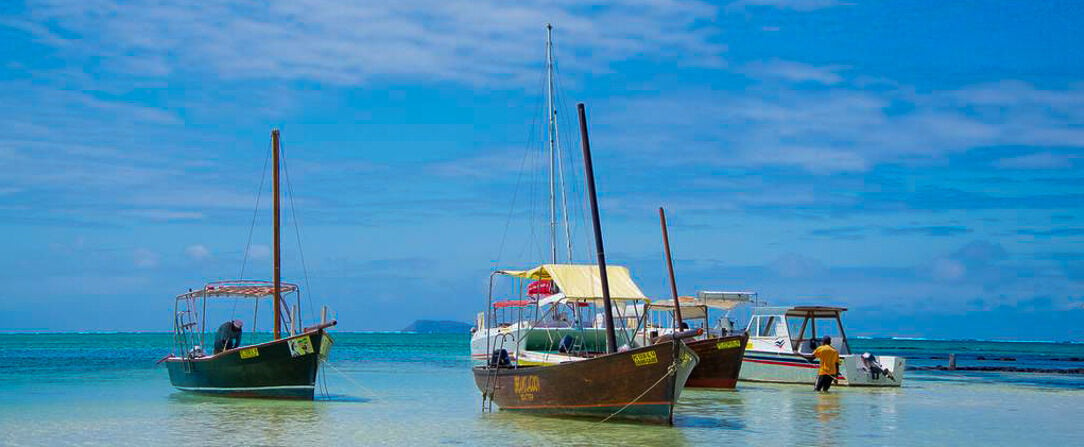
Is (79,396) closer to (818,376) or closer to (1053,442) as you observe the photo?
(818,376)

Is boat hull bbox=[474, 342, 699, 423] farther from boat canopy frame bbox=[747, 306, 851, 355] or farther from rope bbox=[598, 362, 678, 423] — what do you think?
boat canopy frame bbox=[747, 306, 851, 355]

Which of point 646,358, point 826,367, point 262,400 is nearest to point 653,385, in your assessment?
point 646,358

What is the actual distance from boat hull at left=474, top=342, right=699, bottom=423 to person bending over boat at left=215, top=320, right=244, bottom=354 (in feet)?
27.1

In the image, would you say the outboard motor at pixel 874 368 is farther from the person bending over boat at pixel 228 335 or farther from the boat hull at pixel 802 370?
the person bending over boat at pixel 228 335

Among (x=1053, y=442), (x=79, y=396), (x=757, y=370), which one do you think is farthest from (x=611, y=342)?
(x=79, y=396)

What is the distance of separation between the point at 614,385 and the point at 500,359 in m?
3.46

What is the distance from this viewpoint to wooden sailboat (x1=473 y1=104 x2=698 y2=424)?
728 inches

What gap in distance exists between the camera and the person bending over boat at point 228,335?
25848 mm

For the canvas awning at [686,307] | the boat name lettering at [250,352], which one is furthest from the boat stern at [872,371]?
the boat name lettering at [250,352]

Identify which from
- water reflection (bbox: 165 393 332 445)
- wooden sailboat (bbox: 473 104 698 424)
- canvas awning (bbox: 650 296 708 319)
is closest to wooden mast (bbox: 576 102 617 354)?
wooden sailboat (bbox: 473 104 698 424)

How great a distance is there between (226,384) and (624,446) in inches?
486

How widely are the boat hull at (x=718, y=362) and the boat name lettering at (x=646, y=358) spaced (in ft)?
30.4

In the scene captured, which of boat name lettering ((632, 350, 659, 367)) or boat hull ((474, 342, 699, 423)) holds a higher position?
boat name lettering ((632, 350, 659, 367))

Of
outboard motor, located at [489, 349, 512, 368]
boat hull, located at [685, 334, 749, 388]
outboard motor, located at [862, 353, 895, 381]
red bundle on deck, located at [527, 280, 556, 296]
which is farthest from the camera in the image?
red bundle on deck, located at [527, 280, 556, 296]
